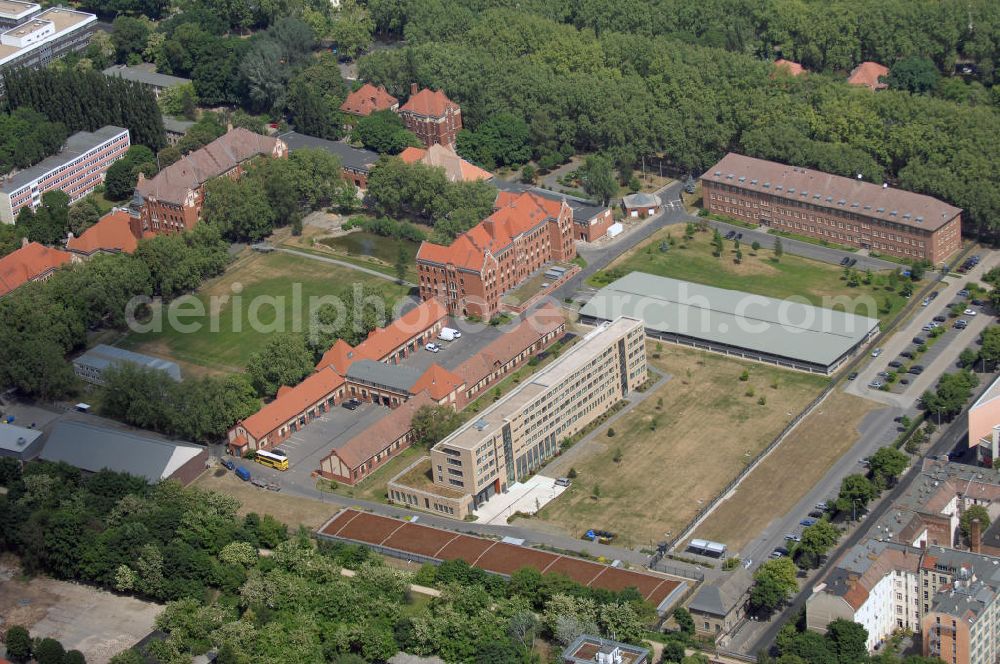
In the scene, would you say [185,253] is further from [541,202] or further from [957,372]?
[957,372]

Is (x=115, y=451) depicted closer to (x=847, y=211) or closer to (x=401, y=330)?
(x=401, y=330)

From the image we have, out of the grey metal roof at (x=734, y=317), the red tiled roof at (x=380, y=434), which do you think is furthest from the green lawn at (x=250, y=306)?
the grey metal roof at (x=734, y=317)

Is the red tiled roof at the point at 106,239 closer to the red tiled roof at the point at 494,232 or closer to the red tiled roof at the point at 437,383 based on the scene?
the red tiled roof at the point at 494,232

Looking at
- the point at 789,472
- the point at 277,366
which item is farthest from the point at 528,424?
the point at 277,366

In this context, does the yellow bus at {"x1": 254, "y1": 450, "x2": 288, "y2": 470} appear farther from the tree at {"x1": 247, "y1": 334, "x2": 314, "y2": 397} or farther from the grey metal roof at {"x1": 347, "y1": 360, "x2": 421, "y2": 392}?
the grey metal roof at {"x1": 347, "y1": 360, "x2": 421, "y2": 392}

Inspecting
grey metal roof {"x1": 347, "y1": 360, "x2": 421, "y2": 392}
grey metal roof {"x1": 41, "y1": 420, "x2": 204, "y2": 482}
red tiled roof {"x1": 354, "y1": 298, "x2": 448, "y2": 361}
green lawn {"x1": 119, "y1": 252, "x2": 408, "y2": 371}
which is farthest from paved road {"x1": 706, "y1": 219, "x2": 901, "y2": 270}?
grey metal roof {"x1": 41, "y1": 420, "x2": 204, "y2": 482}

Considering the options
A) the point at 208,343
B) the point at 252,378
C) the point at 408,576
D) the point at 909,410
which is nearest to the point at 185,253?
the point at 208,343
